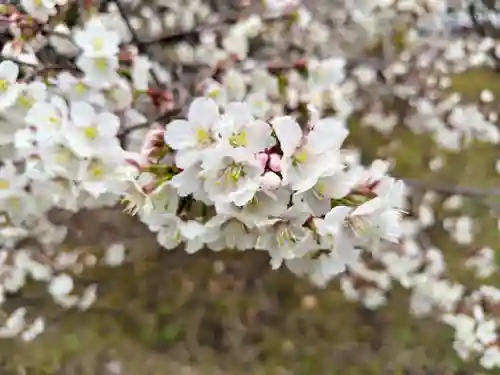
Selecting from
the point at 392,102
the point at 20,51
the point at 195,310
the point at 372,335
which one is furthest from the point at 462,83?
the point at 20,51

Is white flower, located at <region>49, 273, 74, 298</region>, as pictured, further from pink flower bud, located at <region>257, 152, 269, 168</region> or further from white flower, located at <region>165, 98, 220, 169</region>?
pink flower bud, located at <region>257, 152, 269, 168</region>

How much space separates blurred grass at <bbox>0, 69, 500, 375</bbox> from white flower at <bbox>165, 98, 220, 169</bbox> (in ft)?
4.02

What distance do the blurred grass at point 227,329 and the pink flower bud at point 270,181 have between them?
1.28 m

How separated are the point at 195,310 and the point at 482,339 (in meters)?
0.92

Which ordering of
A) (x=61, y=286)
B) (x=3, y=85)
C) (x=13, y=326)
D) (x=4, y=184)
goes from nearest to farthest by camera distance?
(x=3, y=85)
(x=4, y=184)
(x=13, y=326)
(x=61, y=286)

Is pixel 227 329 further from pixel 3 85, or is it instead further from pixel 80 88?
pixel 3 85

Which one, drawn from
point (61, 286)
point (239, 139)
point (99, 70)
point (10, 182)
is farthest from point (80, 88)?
point (61, 286)

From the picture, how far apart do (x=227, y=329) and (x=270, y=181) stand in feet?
4.50

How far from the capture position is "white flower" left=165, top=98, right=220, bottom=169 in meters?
0.92

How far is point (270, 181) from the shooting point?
0.86 meters

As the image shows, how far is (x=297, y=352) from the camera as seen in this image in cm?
208

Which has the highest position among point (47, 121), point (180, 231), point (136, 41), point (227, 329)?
point (47, 121)

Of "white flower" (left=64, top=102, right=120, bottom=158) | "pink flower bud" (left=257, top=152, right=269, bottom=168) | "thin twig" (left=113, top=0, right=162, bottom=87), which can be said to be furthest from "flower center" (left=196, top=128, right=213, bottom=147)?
"thin twig" (left=113, top=0, right=162, bottom=87)

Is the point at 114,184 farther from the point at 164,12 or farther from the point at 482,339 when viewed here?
the point at 164,12
